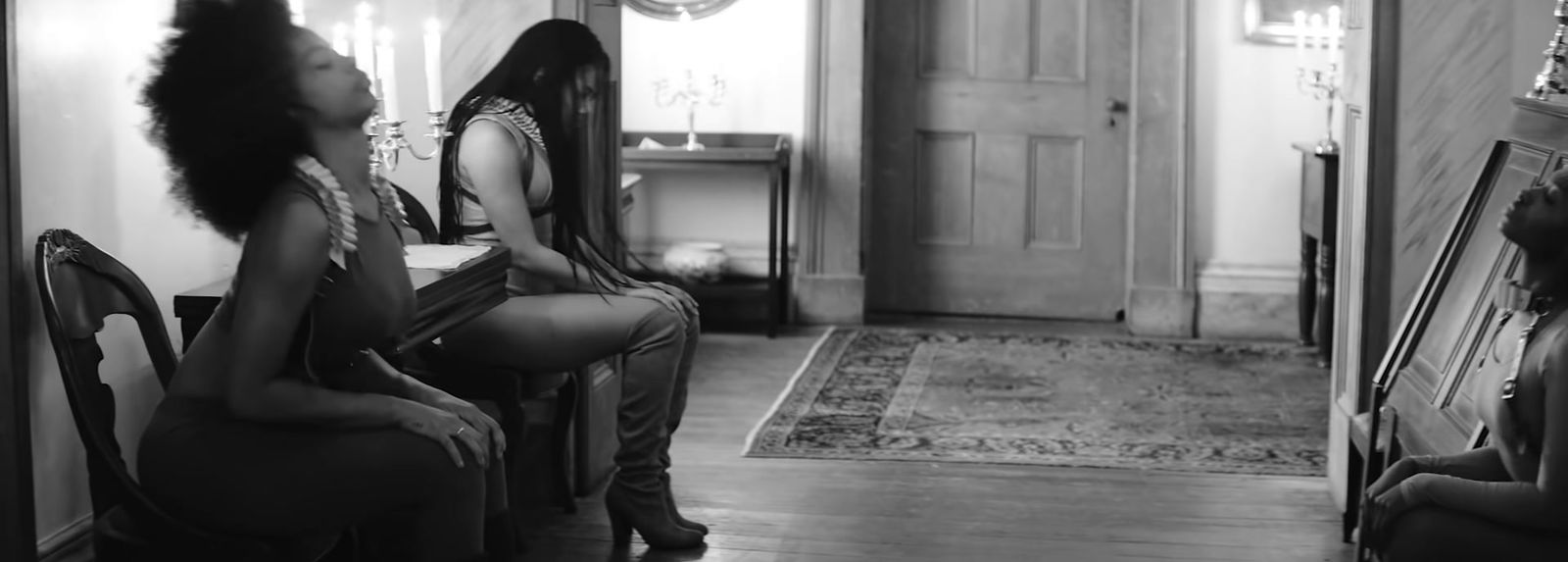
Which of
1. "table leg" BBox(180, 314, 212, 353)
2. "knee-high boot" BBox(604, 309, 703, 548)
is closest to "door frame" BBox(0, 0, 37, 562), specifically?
"table leg" BBox(180, 314, 212, 353)

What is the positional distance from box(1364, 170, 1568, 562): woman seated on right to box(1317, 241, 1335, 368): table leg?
3708 mm

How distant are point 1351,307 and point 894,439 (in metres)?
1.37

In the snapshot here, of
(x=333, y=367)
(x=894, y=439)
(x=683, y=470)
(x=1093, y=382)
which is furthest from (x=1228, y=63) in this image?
(x=333, y=367)

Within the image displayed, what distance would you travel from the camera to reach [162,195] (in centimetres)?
338

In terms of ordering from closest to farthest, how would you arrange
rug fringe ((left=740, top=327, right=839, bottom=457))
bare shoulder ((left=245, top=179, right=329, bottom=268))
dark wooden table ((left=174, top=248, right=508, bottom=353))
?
bare shoulder ((left=245, top=179, right=329, bottom=268))
dark wooden table ((left=174, top=248, right=508, bottom=353))
rug fringe ((left=740, top=327, right=839, bottom=457))

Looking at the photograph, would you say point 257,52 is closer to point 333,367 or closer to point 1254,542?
point 333,367

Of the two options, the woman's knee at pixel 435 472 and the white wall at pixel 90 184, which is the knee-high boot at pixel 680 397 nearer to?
the white wall at pixel 90 184

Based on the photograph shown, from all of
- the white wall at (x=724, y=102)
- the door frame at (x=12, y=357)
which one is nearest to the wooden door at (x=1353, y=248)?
the door frame at (x=12, y=357)

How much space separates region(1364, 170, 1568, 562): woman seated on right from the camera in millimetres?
2082

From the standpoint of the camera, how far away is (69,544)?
3.04 m

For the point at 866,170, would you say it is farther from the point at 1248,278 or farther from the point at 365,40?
the point at 365,40

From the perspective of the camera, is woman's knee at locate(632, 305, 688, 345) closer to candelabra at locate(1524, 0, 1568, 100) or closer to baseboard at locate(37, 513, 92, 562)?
baseboard at locate(37, 513, 92, 562)

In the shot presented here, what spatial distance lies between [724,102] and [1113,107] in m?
1.57

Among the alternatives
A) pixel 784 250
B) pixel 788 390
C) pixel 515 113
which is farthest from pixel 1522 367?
pixel 784 250
